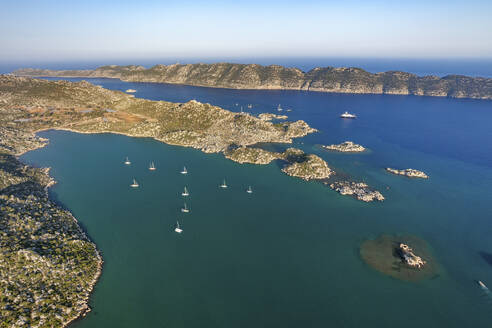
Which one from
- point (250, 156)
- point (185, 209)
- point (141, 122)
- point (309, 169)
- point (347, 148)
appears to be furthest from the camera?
point (141, 122)

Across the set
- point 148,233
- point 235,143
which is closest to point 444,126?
point 235,143

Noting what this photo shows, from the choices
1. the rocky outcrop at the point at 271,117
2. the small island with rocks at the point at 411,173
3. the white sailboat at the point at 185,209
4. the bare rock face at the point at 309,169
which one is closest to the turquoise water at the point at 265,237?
the white sailboat at the point at 185,209

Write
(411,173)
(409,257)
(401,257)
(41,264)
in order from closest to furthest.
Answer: (41,264), (409,257), (401,257), (411,173)

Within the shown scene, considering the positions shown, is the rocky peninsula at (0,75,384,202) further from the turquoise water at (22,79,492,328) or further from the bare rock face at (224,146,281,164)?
the turquoise water at (22,79,492,328)

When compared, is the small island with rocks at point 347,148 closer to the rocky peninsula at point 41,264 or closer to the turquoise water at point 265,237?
the turquoise water at point 265,237

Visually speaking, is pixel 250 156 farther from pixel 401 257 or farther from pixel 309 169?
pixel 401 257

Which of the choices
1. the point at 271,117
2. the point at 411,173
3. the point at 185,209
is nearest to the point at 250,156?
the point at 185,209

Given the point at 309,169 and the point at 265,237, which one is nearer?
the point at 265,237

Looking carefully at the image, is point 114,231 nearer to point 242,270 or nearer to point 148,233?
point 148,233
